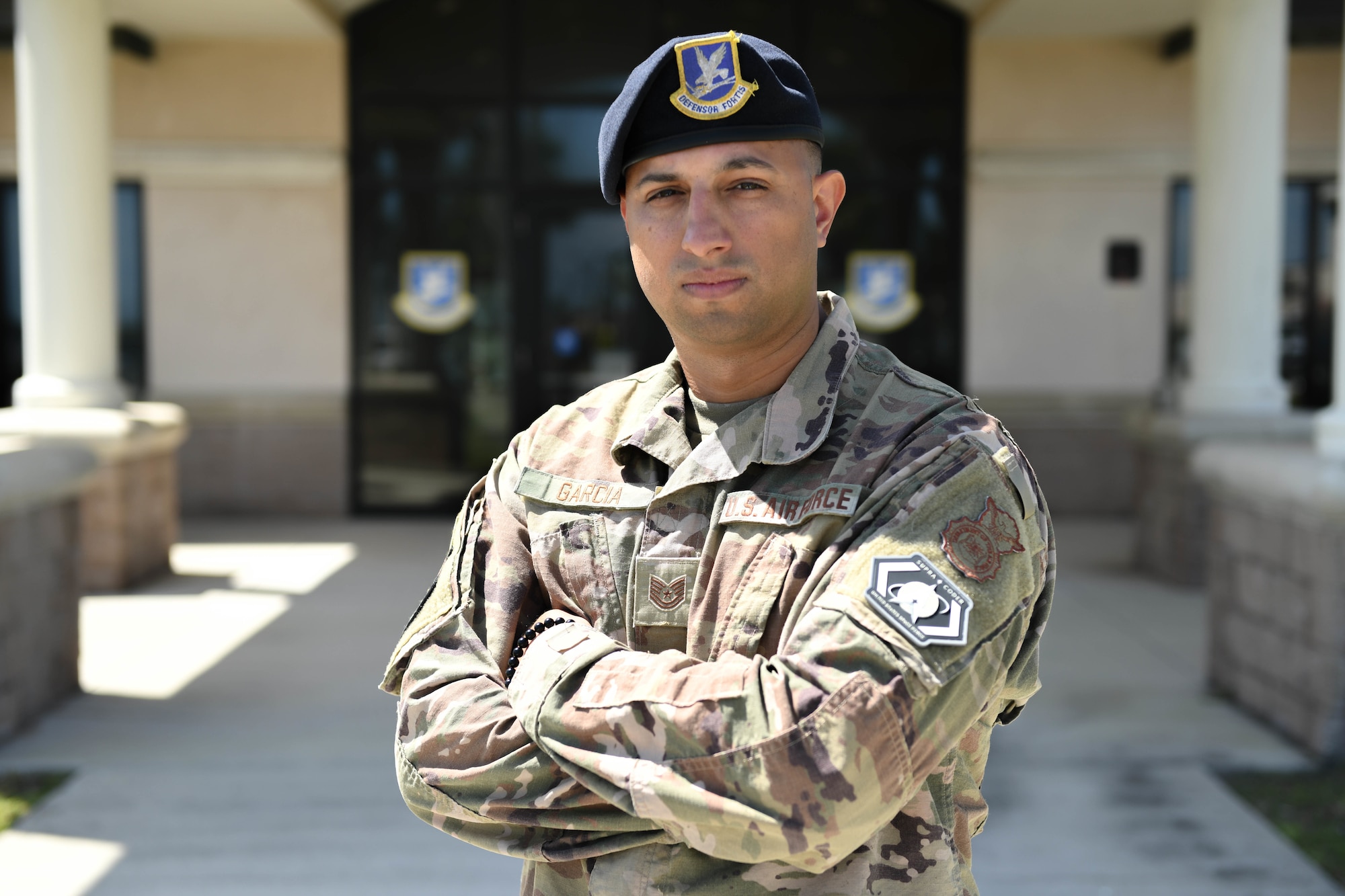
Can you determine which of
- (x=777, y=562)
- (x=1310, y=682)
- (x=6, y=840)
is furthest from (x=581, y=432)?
(x=1310, y=682)

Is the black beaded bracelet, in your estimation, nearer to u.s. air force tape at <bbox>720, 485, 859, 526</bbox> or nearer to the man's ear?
u.s. air force tape at <bbox>720, 485, 859, 526</bbox>

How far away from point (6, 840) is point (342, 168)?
690 centimetres

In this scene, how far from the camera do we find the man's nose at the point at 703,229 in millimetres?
1456

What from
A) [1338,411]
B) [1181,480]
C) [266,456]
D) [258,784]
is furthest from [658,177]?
[266,456]

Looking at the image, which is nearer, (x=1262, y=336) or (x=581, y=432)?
(x=581, y=432)

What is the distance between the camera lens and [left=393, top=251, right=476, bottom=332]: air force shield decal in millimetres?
9883

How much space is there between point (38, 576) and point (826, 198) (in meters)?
4.45

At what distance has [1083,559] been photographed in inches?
324

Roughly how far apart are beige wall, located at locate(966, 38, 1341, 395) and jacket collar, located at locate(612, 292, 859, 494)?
8.68m

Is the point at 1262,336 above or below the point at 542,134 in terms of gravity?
below

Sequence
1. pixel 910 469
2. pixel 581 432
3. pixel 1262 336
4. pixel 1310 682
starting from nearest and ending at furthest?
pixel 910 469 < pixel 581 432 < pixel 1310 682 < pixel 1262 336

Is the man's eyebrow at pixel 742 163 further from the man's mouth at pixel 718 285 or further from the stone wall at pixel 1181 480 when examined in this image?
the stone wall at pixel 1181 480

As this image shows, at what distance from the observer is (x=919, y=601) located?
131cm

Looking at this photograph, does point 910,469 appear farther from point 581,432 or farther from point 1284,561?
point 1284,561
